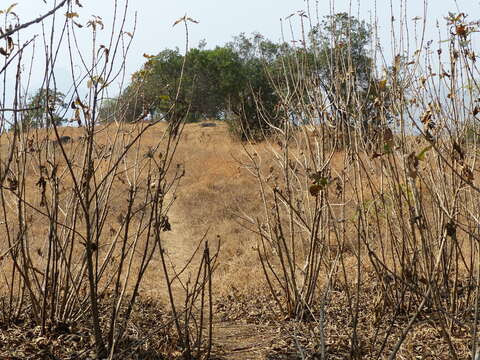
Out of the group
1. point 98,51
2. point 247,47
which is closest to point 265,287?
point 98,51

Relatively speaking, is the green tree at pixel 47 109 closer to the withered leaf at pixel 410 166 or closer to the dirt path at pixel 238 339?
the dirt path at pixel 238 339

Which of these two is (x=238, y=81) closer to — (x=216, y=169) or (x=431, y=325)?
(x=216, y=169)

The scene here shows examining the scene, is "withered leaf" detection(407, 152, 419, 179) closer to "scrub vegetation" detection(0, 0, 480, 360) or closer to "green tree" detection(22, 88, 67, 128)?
"scrub vegetation" detection(0, 0, 480, 360)

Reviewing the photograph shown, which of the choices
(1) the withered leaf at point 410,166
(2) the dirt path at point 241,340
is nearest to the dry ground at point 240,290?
(2) the dirt path at point 241,340

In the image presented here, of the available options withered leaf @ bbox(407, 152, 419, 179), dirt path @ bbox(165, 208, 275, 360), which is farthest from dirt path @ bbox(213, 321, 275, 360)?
withered leaf @ bbox(407, 152, 419, 179)

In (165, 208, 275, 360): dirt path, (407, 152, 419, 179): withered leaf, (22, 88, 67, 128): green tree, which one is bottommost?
(165, 208, 275, 360): dirt path

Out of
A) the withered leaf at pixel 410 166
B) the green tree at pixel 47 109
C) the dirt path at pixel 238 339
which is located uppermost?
the green tree at pixel 47 109

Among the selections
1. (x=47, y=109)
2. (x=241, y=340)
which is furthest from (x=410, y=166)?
(x=241, y=340)

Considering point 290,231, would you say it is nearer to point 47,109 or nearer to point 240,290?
point 240,290

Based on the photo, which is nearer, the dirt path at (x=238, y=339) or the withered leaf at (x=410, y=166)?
the withered leaf at (x=410, y=166)

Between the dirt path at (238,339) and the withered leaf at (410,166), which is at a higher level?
the withered leaf at (410,166)

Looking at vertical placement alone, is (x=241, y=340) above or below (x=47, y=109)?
below

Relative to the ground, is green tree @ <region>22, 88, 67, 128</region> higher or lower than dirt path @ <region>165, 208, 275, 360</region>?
higher

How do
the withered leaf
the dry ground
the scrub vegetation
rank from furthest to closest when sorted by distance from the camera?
the dry ground → the scrub vegetation → the withered leaf
